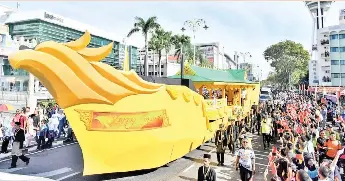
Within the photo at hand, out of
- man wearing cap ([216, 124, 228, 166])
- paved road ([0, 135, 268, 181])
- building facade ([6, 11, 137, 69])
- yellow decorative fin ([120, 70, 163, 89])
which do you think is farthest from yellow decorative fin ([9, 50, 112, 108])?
building facade ([6, 11, 137, 69])

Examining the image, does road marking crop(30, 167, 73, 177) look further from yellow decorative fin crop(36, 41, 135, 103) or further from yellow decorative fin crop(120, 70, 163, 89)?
yellow decorative fin crop(120, 70, 163, 89)

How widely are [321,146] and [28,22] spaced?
48.8 m

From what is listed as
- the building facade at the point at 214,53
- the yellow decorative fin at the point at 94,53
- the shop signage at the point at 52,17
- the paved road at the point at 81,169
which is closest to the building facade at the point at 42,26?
the shop signage at the point at 52,17

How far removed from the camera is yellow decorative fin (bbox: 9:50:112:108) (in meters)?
6.97

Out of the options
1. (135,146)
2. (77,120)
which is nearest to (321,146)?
(135,146)

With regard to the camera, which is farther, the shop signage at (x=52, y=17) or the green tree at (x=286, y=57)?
the green tree at (x=286, y=57)

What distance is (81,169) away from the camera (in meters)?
10.0

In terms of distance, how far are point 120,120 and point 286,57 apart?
2161 inches

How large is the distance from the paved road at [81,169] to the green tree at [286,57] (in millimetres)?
48617

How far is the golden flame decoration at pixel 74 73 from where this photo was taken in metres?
7.07

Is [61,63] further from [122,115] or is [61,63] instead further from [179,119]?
[179,119]

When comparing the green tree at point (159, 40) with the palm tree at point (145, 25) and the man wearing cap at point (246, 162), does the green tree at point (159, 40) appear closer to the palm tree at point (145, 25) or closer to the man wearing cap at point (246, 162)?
the palm tree at point (145, 25)

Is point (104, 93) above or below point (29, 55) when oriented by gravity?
below

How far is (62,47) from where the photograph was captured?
23.9 feet
